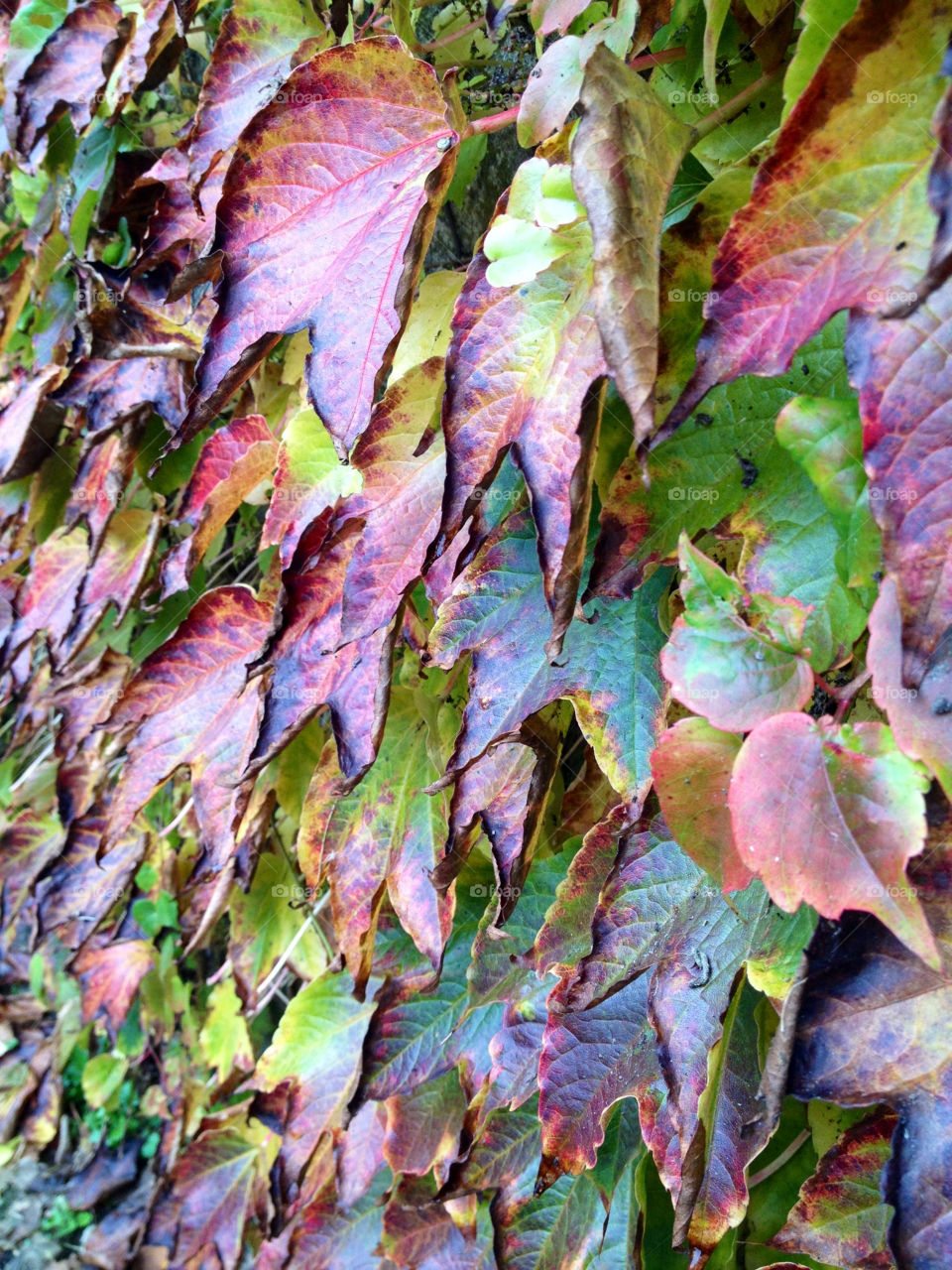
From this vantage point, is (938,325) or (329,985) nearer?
(938,325)

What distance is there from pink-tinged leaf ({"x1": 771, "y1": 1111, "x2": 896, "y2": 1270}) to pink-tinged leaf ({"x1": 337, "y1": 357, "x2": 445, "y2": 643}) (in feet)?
1.29

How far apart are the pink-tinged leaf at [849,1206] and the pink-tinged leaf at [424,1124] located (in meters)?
0.37

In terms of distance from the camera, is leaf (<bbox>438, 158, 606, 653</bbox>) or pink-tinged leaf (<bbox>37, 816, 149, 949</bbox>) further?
pink-tinged leaf (<bbox>37, 816, 149, 949</bbox>)

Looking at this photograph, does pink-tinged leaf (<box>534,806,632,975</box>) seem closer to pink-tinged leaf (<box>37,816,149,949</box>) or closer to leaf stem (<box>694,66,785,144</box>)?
leaf stem (<box>694,66,785,144</box>)

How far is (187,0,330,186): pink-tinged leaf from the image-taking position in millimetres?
757

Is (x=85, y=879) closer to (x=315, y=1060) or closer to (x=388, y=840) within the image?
(x=315, y=1060)

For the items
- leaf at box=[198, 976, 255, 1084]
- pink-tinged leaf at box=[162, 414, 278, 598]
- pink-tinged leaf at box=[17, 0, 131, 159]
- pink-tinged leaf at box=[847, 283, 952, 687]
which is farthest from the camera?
leaf at box=[198, 976, 255, 1084]

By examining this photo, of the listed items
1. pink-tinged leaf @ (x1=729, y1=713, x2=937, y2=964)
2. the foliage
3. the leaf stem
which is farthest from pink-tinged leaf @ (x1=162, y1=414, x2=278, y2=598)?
pink-tinged leaf @ (x1=729, y1=713, x2=937, y2=964)

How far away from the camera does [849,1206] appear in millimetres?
497

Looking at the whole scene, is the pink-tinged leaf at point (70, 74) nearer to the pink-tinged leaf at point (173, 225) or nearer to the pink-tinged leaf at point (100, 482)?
the pink-tinged leaf at point (173, 225)

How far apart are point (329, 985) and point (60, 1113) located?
1862 millimetres

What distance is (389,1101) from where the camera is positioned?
0.85m

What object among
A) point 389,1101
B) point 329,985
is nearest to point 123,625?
point 329,985

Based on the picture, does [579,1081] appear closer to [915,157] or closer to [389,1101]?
[389,1101]
